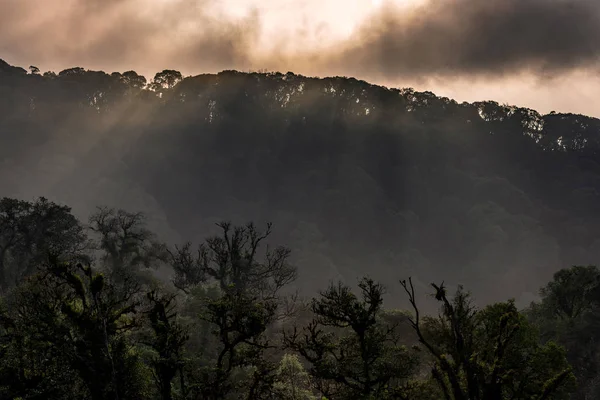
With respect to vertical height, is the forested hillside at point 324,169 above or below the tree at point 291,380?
above

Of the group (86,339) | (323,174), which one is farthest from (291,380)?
(323,174)

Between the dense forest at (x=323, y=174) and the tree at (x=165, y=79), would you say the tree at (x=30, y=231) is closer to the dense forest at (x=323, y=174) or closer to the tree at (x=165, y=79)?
the dense forest at (x=323, y=174)

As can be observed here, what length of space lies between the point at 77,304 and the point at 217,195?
129m

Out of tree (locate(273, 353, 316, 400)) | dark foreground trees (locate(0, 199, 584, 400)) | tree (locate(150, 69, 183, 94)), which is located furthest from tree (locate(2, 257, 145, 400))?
tree (locate(150, 69, 183, 94))

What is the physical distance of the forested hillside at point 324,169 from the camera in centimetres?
14100

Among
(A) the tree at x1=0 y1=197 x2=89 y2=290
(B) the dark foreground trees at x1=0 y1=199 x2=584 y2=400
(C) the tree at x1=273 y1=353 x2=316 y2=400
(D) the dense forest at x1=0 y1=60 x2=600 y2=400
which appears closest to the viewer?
(B) the dark foreground trees at x1=0 y1=199 x2=584 y2=400

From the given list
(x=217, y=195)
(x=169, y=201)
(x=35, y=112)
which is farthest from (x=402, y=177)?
(x=35, y=112)

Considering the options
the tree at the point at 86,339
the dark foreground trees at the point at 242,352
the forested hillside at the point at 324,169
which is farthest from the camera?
the forested hillside at the point at 324,169

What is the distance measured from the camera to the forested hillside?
141000 millimetres

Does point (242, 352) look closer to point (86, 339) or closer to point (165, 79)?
point (86, 339)

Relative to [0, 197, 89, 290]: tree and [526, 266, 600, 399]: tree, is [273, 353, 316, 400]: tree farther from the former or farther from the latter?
[0, 197, 89, 290]: tree

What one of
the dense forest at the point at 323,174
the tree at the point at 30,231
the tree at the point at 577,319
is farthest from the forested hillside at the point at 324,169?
the tree at the point at 30,231

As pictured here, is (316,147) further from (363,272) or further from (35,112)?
(35,112)

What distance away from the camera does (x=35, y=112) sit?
166 metres
